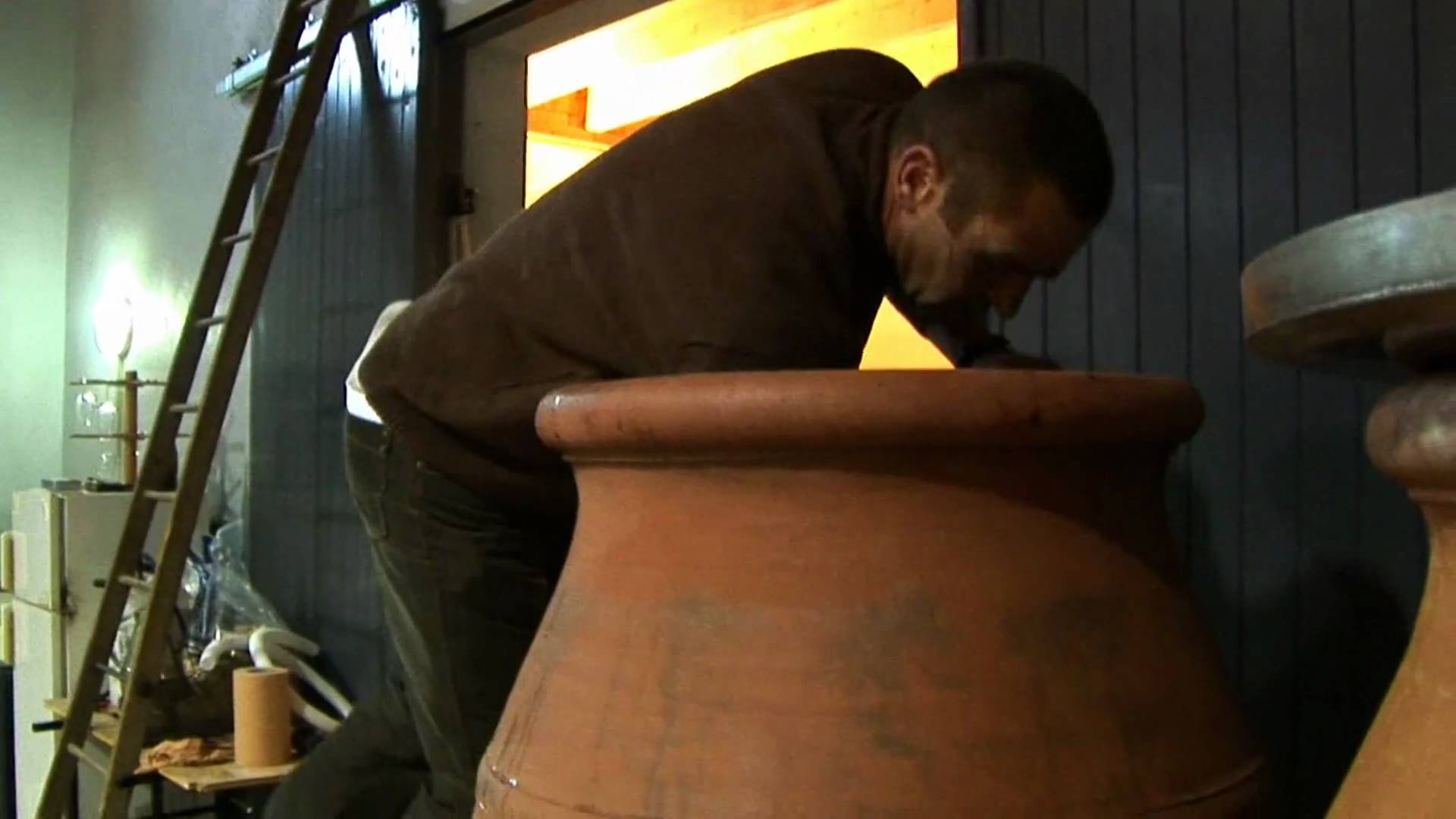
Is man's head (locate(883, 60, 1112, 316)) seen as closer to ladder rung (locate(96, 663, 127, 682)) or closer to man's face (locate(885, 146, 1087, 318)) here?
man's face (locate(885, 146, 1087, 318))

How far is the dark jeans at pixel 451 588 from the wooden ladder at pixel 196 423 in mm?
1166

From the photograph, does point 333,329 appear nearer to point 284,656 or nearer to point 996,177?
point 284,656

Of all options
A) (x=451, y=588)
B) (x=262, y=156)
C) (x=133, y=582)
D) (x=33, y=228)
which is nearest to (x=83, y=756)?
(x=133, y=582)

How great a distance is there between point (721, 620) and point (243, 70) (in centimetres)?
275

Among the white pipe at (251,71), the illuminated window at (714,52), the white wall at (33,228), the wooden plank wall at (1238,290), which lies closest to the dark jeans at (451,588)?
the wooden plank wall at (1238,290)

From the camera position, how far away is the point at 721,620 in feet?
2.10

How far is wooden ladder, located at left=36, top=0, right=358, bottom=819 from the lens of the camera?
2191 mm

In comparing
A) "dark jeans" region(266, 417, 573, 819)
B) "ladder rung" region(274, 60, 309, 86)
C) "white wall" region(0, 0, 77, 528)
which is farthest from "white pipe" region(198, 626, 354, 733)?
"white wall" region(0, 0, 77, 528)

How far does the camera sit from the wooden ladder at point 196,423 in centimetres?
219

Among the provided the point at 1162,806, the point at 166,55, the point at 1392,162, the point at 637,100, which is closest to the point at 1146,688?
the point at 1162,806

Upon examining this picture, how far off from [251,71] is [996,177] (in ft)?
8.27

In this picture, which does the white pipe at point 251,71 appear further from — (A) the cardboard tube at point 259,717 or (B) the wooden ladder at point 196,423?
(A) the cardboard tube at point 259,717

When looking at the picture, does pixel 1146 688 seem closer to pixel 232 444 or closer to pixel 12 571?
pixel 232 444

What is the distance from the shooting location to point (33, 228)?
4438 mm
